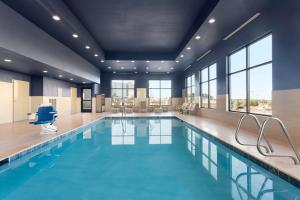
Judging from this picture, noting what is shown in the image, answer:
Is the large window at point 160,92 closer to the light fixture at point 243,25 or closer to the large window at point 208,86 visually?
the large window at point 208,86

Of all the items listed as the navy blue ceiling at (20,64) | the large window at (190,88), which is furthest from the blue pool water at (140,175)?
the large window at (190,88)

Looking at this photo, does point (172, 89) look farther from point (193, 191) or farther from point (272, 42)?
point (193, 191)

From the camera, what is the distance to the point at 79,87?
50.2 feet

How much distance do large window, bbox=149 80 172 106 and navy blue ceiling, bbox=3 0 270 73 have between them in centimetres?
694

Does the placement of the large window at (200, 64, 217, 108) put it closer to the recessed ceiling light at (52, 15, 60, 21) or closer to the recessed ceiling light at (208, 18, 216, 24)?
the recessed ceiling light at (208, 18, 216, 24)

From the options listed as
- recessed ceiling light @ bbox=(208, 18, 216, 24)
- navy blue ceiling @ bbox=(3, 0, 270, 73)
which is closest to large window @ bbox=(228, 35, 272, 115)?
navy blue ceiling @ bbox=(3, 0, 270, 73)

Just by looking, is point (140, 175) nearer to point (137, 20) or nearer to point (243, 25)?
point (137, 20)

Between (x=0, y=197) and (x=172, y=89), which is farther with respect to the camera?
(x=172, y=89)

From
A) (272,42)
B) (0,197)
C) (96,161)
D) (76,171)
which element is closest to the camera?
(0,197)

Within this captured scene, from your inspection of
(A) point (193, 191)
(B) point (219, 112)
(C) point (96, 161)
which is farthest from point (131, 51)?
(A) point (193, 191)

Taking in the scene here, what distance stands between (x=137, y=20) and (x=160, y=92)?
1020 centimetres

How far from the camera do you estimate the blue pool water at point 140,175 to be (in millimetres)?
2463

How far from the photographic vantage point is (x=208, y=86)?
1012 centimetres

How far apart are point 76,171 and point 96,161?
1.81ft
